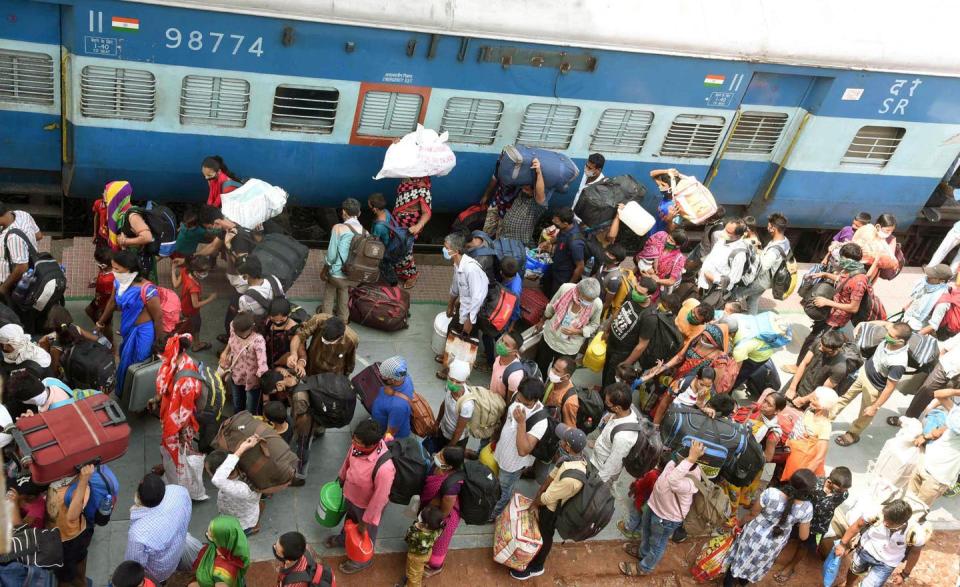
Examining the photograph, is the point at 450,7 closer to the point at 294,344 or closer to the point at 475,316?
the point at 475,316

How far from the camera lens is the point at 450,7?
8422 millimetres

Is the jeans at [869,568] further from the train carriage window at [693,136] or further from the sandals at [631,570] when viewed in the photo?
the train carriage window at [693,136]

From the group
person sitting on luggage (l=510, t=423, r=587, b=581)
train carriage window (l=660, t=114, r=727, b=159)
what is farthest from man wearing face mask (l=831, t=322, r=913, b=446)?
train carriage window (l=660, t=114, r=727, b=159)

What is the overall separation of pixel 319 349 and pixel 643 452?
8.09 feet

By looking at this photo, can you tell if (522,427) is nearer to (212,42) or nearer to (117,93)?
(212,42)

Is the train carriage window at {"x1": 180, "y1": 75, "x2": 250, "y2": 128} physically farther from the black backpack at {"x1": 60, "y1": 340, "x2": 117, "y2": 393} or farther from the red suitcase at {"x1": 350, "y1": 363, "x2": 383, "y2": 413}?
the red suitcase at {"x1": 350, "y1": 363, "x2": 383, "y2": 413}

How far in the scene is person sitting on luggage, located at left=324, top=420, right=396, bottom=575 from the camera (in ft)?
18.6

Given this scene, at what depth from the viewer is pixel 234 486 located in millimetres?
5727

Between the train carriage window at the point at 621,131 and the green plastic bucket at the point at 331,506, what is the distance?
4997 millimetres

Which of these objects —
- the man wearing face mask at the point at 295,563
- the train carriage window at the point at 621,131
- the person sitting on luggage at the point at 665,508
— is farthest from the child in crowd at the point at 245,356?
the train carriage window at the point at 621,131

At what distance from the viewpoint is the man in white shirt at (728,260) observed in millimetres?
8547

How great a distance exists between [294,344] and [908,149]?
316 inches

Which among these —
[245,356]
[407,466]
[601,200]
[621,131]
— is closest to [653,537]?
[407,466]

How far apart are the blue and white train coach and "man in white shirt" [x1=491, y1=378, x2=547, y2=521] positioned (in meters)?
3.76
